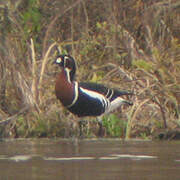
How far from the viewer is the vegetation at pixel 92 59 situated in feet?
37.8

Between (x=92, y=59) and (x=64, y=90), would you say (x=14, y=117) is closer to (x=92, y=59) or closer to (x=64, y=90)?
(x=64, y=90)

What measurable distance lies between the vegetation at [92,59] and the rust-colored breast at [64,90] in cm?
18

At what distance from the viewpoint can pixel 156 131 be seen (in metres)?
11.1

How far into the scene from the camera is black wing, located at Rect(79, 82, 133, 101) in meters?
11.9

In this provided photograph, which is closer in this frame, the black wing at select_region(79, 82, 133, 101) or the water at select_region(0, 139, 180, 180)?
the water at select_region(0, 139, 180, 180)

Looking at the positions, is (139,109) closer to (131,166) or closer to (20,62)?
(20,62)

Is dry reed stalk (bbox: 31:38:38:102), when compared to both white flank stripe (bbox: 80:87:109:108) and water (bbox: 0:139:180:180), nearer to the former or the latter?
white flank stripe (bbox: 80:87:109:108)

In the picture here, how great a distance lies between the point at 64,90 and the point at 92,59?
71.8 inches

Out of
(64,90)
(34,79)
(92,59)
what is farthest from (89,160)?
(92,59)

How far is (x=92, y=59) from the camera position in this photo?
1371 centimetres

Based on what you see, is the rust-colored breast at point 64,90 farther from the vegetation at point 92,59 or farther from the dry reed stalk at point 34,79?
the dry reed stalk at point 34,79

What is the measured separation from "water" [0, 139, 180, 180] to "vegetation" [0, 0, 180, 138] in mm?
684

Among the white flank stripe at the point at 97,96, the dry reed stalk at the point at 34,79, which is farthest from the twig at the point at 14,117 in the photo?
the white flank stripe at the point at 97,96

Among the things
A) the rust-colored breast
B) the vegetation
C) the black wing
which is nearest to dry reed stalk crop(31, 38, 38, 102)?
the vegetation
